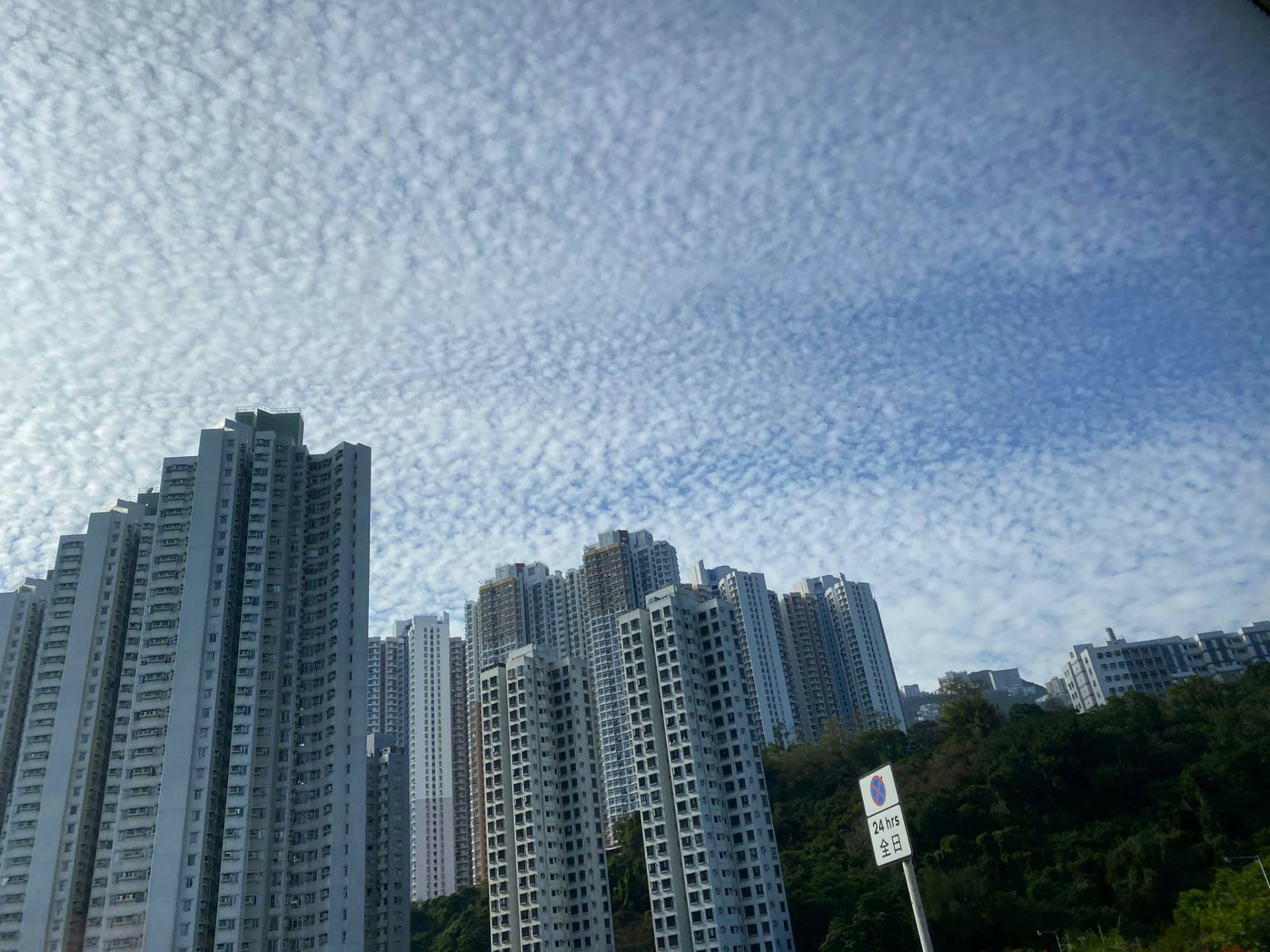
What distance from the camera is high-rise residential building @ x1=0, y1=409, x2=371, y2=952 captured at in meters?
32.0

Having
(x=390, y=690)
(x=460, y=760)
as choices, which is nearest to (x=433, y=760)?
(x=460, y=760)

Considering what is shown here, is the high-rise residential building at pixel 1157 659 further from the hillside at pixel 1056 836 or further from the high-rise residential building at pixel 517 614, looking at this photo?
the high-rise residential building at pixel 517 614

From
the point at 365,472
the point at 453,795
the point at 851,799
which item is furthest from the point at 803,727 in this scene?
the point at 365,472

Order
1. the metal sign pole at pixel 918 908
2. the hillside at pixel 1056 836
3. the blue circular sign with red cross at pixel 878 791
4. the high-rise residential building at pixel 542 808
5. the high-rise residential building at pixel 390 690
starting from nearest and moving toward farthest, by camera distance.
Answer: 1. the metal sign pole at pixel 918 908
2. the blue circular sign with red cross at pixel 878 791
3. the hillside at pixel 1056 836
4. the high-rise residential building at pixel 542 808
5. the high-rise residential building at pixel 390 690

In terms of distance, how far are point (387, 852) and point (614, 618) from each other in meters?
20.7

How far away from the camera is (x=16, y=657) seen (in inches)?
1690

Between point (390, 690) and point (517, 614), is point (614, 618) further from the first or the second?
point (390, 690)

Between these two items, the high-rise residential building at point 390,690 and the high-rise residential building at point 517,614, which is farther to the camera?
the high-rise residential building at point 390,690

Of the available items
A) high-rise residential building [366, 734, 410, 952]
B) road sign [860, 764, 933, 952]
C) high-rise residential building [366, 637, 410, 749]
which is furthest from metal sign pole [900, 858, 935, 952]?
high-rise residential building [366, 637, 410, 749]

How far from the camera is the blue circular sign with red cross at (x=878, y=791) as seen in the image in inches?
317

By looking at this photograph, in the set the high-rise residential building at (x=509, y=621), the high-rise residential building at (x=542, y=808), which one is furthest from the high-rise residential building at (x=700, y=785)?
the high-rise residential building at (x=509, y=621)

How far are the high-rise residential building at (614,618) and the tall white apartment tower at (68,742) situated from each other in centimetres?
2617

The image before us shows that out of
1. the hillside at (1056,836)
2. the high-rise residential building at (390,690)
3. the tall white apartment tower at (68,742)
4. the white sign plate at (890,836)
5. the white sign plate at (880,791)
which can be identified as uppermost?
the high-rise residential building at (390,690)

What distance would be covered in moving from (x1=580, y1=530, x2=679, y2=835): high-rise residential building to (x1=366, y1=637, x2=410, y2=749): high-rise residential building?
15971mm
